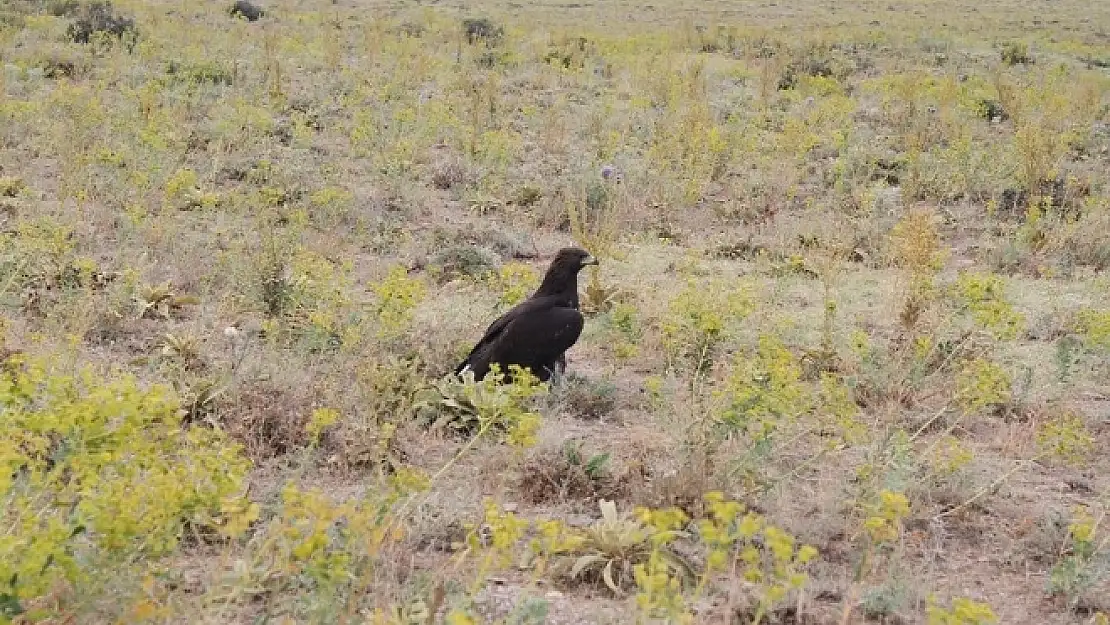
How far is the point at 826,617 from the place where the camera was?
3.32m

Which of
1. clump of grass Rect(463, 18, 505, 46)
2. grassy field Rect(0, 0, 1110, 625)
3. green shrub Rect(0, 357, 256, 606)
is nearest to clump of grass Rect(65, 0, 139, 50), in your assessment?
grassy field Rect(0, 0, 1110, 625)

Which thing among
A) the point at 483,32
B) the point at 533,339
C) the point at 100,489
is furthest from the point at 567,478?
the point at 483,32

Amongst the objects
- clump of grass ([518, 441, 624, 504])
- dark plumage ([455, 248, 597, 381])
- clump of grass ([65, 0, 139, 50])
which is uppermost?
clump of grass ([65, 0, 139, 50])

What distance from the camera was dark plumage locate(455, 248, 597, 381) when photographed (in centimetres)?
488

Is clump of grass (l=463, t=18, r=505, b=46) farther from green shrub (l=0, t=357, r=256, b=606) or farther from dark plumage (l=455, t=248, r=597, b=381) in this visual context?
green shrub (l=0, t=357, r=256, b=606)

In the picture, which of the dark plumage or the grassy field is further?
the dark plumage

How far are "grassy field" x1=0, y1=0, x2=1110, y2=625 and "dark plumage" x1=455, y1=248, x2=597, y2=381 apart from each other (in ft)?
0.64

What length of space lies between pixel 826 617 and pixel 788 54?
16690mm

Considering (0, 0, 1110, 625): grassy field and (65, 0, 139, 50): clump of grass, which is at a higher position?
(65, 0, 139, 50): clump of grass

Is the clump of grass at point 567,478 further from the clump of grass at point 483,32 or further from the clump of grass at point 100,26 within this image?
the clump of grass at point 483,32

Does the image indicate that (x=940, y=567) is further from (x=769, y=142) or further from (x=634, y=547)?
(x=769, y=142)

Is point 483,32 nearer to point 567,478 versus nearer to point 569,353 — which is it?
point 569,353

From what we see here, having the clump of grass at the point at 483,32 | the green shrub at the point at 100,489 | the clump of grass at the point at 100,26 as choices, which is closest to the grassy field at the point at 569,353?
the green shrub at the point at 100,489

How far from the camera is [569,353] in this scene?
5.93 meters
